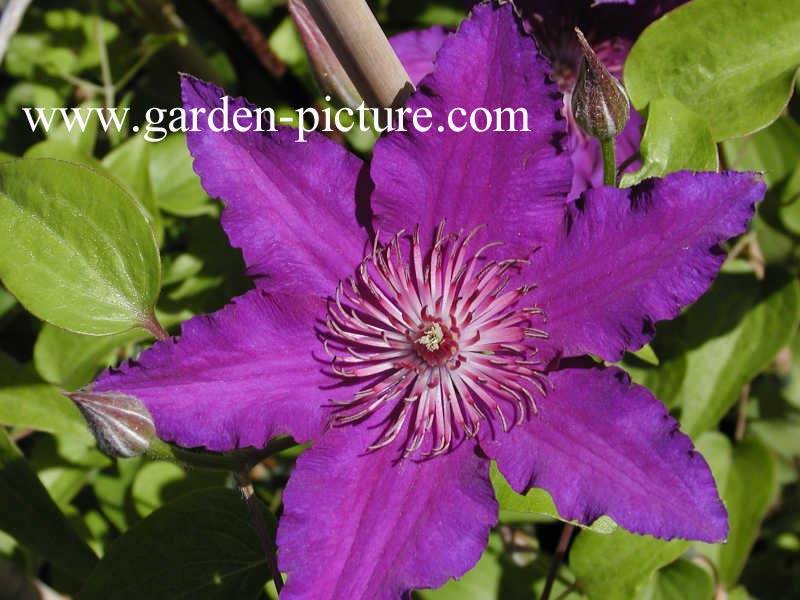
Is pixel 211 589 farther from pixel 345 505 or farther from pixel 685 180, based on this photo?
pixel 685 180

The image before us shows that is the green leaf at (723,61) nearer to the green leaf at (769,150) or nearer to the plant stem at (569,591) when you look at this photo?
the green leaf at (769,150)

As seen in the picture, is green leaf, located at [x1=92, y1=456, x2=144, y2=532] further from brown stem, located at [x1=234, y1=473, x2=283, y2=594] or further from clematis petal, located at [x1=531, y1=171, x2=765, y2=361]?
clematis petal, located at [x1=531, y1=171, x2=765, y2=361]

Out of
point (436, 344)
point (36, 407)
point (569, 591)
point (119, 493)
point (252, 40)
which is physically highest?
point (252, 40)

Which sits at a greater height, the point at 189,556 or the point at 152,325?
the point at 152,325

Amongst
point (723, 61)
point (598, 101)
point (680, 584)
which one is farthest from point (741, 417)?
point (598, 101)

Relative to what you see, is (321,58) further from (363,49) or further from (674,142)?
(674,142)

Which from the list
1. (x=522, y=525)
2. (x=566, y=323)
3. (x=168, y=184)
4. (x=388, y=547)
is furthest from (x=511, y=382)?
(x=168, y=184)
